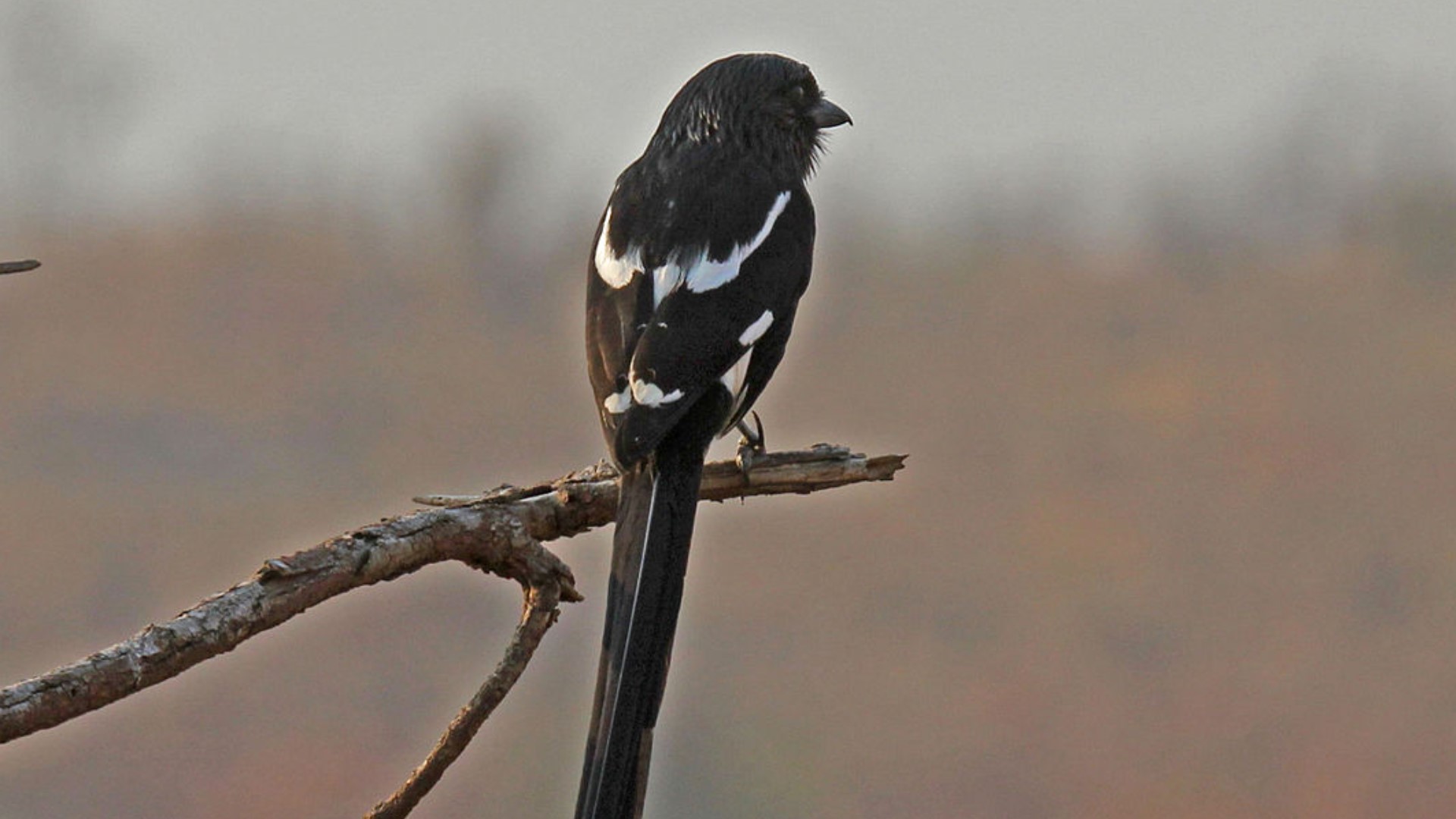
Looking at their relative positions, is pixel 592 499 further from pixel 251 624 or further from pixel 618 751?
pixel 251 624

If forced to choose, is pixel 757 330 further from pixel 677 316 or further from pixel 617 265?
pixel 617 265

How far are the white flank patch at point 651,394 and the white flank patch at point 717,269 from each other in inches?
15.0

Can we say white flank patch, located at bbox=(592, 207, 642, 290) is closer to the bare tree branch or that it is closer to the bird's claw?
the bird's claw

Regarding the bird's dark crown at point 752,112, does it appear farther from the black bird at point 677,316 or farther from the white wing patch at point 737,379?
the white wing patch at point 737,379

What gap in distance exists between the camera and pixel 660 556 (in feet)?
11.4

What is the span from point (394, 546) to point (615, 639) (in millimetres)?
465

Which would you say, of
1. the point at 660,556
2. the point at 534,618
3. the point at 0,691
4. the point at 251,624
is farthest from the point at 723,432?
the point at 0,691

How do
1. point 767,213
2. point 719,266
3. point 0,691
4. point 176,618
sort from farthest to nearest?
point 767,213 → point 719,266 → point 176,618 → point 0,691

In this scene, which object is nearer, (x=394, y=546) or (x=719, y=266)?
(x=394, y=546)

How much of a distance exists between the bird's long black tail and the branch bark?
0.13 metres

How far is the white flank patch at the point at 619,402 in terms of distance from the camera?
12.1 feet

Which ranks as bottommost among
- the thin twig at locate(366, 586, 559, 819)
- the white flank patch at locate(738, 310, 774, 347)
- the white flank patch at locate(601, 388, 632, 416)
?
the thin twig at locate(366, 586, 559, 819)

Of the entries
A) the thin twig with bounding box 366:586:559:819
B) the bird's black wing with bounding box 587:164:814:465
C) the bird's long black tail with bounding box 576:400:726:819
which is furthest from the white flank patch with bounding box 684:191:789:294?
the thin twig with bounding box 366:586:559:819

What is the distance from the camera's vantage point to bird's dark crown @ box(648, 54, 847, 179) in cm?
476
